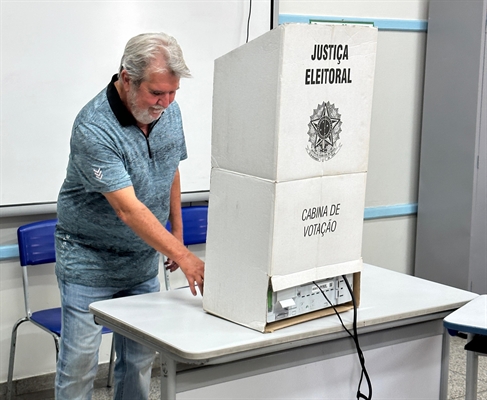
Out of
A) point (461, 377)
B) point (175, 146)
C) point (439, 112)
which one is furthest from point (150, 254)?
point (439, 112)

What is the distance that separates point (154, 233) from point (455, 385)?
1922mm

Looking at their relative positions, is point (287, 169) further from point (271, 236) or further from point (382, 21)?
point (382, 21)

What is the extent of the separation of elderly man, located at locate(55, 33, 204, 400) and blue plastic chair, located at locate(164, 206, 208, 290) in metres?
0.72

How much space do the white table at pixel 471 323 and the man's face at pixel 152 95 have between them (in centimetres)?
94

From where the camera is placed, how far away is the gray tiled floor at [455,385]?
3014mm

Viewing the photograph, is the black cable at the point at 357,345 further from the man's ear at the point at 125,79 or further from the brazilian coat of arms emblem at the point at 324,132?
the man's ear at the point at 125,79

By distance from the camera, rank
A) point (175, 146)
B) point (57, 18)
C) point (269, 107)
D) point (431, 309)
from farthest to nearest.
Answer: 1. point (57, 18)
2. point (175, 146)
3. point (431, 309)
4. point (269, 107)

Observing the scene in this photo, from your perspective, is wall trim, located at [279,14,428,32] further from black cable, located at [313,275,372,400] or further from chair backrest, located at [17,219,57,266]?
black cable, located at [313,275,372,400]

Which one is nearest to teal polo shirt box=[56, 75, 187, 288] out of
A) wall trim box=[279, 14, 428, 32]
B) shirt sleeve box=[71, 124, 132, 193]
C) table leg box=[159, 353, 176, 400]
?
shirt sleeve box=[71, 124, 132, 193]

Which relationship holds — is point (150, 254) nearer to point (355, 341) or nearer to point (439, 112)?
point (355, 341)

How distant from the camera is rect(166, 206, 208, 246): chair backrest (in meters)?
3.12

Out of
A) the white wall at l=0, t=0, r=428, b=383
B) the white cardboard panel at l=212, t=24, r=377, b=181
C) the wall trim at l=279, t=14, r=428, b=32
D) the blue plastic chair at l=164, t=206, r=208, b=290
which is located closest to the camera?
the white cardboard panel at l=212, t=24, r=377, b=181

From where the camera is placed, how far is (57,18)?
2.79 meters

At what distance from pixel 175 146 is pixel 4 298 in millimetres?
1166
